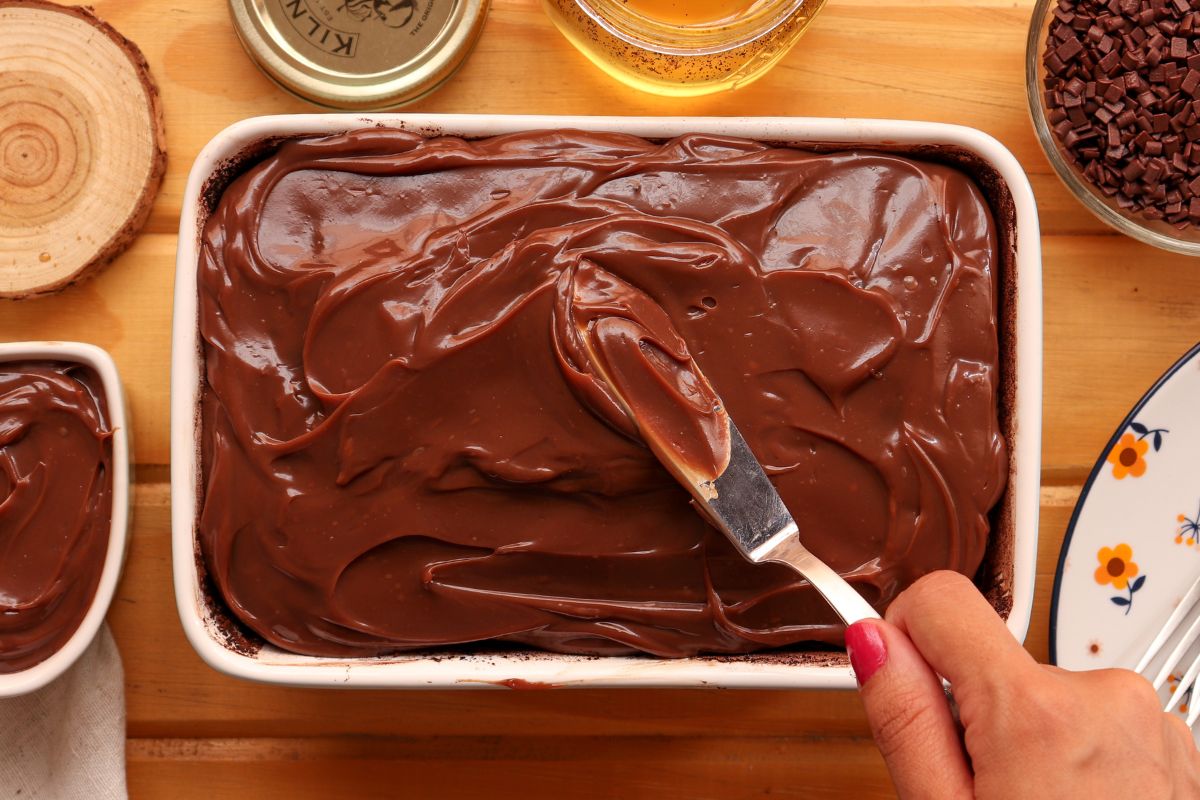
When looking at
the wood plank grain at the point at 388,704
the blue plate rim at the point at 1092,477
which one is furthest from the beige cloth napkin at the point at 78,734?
the blue plate rim at the point at 1092,477

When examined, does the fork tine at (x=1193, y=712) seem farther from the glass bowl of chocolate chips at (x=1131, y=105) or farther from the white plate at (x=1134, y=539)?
the glass bowl of chocolate chips at (x=1131, y=105)

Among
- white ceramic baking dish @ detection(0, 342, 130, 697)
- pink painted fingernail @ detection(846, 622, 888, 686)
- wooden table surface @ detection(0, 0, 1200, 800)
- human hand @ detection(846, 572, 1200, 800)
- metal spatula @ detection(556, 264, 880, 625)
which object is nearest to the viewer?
human hand @ detection(846, 572, 1200, 800)

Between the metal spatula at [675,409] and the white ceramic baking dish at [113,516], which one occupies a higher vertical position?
the metal spatula at [675,409]

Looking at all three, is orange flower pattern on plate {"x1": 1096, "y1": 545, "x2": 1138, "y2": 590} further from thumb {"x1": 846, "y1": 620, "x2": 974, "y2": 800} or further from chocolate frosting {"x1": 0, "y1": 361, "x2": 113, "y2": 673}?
chocolate frosting {"x1": 0, "y1": 361, "x2": 113, "y2": 673}

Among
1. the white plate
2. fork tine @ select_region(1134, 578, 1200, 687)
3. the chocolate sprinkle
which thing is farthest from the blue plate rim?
the chocolate sprinkle

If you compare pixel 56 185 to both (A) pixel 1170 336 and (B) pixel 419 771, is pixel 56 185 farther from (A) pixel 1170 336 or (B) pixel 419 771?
(A) pixel 1170 336

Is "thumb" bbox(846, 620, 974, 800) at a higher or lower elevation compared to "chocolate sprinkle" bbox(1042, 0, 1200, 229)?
lower
